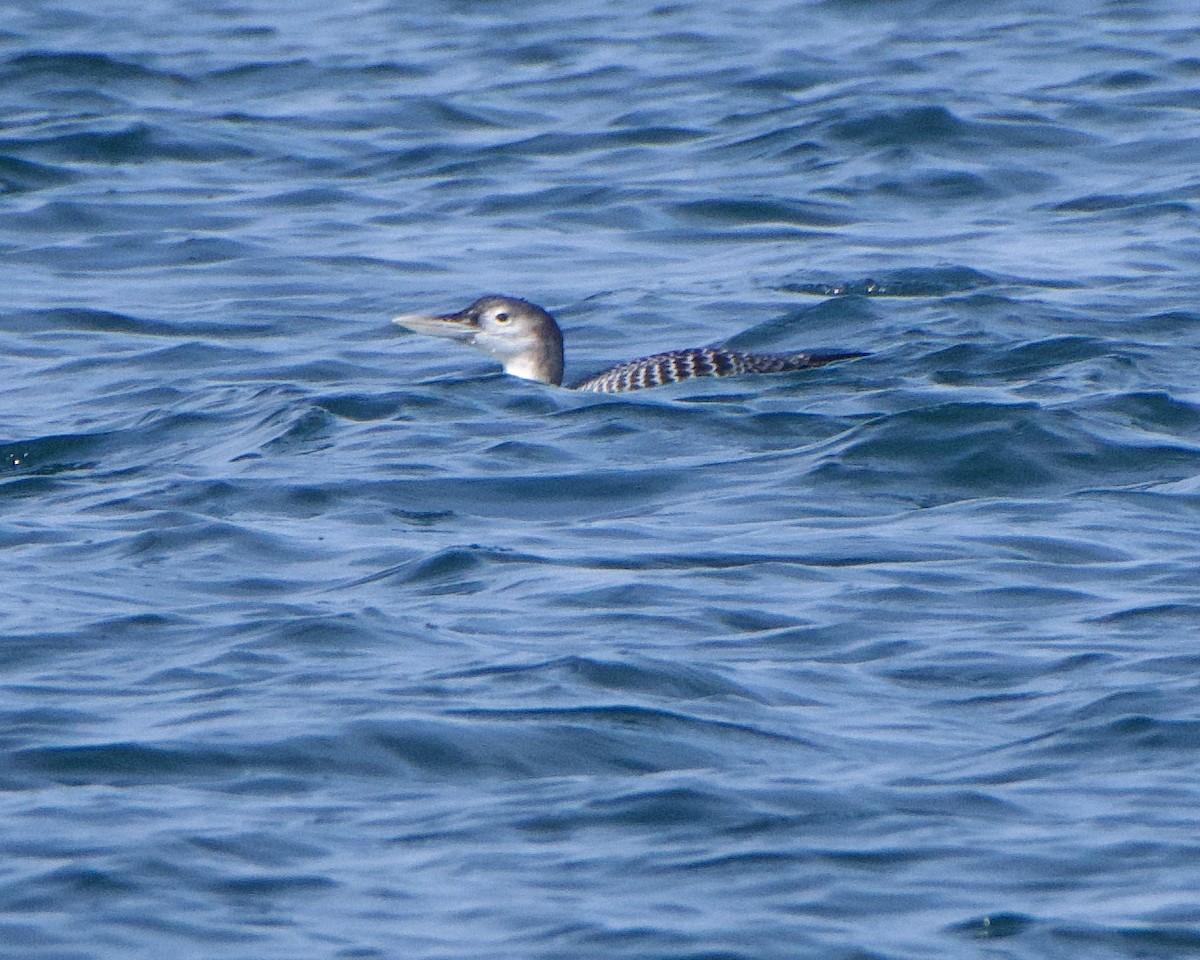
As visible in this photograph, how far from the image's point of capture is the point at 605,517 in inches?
328

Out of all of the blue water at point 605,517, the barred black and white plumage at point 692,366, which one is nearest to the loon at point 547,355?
the barred black and white plumage at point 692,366

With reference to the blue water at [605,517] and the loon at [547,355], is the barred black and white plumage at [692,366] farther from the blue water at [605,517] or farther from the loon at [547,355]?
the blue water at [605,517]

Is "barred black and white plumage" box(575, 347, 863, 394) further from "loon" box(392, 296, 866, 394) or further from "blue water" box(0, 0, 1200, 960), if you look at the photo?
"blue water" box(0, 0, 1200, 960)

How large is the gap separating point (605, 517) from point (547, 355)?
2.58m

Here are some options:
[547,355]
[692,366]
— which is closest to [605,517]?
[692,366]

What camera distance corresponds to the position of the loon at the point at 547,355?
10.2 metres

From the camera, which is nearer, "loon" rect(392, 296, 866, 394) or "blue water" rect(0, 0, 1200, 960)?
"blue water" rect(0, 0, 1200, 960)

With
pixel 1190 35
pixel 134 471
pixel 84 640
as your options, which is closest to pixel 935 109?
pixel 1190 35

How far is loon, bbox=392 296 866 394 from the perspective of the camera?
401 inches

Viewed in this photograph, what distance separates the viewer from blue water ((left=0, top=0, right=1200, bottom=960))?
5.08m

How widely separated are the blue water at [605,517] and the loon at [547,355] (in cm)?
15

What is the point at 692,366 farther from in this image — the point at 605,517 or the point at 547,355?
the point at 605,517

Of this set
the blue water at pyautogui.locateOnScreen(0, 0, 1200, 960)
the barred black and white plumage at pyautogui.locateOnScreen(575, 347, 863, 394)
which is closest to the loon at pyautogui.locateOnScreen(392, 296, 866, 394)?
the barred black and white plumage at pyautogui.locateOnScreen(575, 347, 863, 394)

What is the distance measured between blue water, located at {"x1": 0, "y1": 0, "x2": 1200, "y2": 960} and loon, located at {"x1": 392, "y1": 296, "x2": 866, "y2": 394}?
15 centimetres
